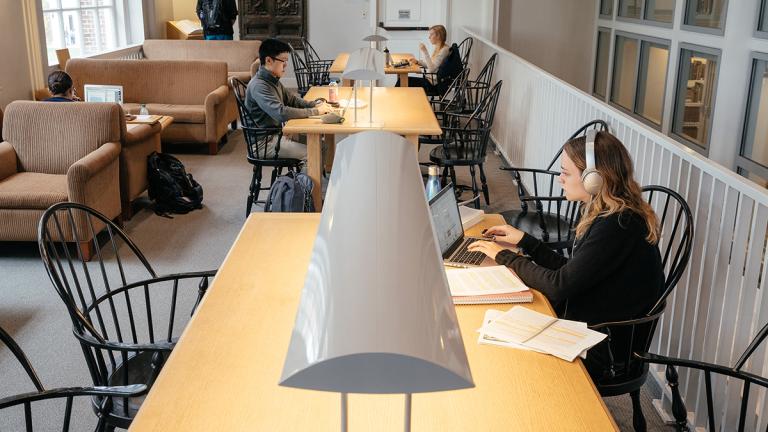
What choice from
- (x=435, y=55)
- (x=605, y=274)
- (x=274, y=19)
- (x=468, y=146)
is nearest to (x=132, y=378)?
(x=605, y=274)

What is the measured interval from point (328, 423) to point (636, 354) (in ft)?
3.14

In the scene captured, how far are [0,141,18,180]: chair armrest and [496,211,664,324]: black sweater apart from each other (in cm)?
342

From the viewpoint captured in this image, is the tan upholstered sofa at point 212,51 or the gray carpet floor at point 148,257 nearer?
the gray carpet floor at point 148,257

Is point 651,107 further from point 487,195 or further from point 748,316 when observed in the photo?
point 748,316

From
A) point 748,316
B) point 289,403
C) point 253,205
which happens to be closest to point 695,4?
point 253,205

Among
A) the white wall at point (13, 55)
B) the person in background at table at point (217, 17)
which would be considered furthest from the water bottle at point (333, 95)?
the person in background at table at point (217, 17)

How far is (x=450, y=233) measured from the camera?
97.5 inches

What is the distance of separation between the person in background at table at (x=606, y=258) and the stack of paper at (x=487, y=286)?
46 millimetres

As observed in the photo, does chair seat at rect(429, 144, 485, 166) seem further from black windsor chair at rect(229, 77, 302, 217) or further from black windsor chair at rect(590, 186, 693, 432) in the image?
black windsor chair at rect(590, 186, 693, 432)

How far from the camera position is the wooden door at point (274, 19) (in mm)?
11000

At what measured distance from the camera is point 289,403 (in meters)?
1.52

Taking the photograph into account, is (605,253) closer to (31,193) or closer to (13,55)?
(31,193)

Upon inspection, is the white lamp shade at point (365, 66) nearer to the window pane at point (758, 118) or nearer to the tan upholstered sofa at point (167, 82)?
the window pane at point (758, 118)

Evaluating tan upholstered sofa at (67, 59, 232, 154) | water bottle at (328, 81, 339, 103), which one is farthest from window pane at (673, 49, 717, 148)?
tan upholstered sofa at (67, 59, 232, 154)
